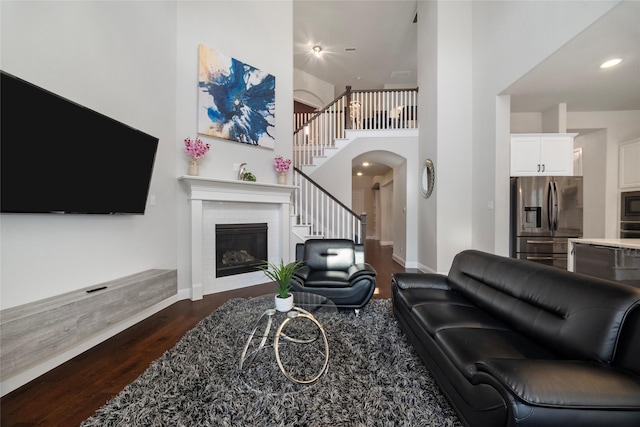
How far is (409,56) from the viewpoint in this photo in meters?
7.28

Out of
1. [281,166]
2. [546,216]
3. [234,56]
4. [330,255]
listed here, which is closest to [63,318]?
[330,255]

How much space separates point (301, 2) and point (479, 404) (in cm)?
694

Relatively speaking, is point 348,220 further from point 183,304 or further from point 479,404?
point 479,404

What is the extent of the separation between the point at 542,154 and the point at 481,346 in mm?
3731

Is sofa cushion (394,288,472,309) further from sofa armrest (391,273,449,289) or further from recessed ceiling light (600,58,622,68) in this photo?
recessed ceiling light (600,58,622,68)

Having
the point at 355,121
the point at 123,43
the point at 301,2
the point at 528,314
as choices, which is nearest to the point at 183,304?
the point at 123,43

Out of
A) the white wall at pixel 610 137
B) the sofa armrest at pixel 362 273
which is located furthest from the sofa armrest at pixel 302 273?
the white wall at pixel 610 137

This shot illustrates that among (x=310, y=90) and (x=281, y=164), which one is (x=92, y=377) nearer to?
(x=281, y=164)

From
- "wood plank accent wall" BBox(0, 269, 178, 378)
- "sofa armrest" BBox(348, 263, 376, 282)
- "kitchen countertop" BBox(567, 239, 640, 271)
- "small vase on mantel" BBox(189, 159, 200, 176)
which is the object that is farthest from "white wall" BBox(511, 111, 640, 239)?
"wood plank accent wall" BBox(0, 269, 178, 378)

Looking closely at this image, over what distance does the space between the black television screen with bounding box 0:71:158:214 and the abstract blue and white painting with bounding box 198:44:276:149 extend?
1273mm

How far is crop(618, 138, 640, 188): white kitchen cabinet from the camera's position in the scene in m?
4.30

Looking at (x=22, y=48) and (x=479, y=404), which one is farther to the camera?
(x=22, y=48)

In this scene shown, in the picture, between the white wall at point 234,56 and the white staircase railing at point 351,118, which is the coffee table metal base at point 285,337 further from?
the white staircase railing at point 351,118

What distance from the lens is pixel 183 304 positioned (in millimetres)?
3273
